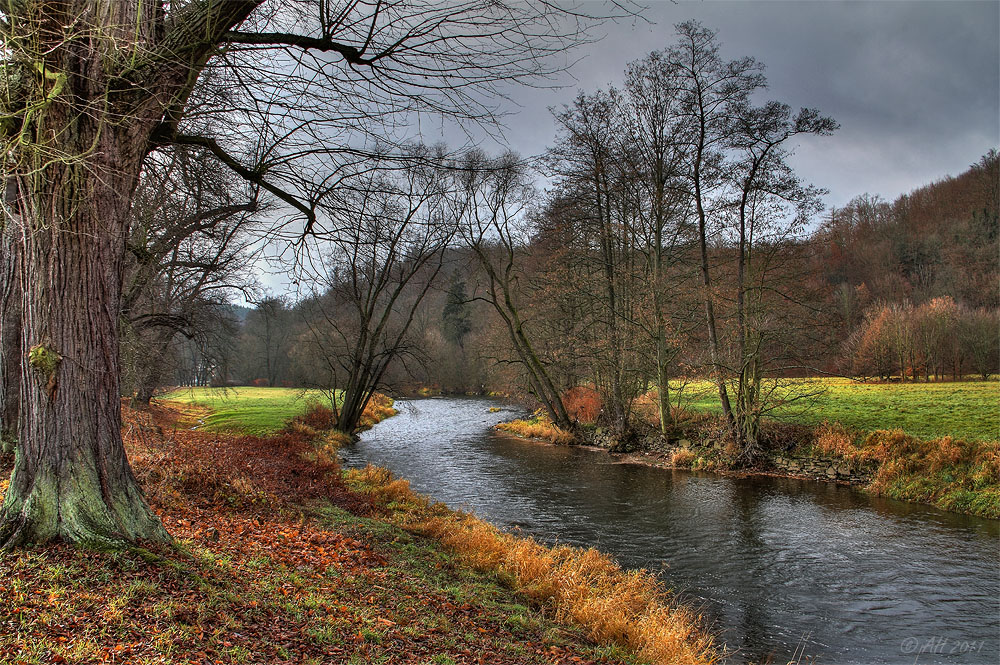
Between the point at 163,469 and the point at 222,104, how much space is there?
5087 mm

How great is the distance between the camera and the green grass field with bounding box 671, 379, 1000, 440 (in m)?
14.8

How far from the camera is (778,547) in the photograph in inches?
378

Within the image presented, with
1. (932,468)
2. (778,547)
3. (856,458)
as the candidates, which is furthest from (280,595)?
(856,458)

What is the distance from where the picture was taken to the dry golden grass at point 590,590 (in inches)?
211

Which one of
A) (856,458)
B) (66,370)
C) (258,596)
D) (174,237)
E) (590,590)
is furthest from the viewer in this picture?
(856,458)

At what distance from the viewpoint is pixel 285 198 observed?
530 centimetres

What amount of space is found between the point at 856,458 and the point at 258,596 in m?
15.4

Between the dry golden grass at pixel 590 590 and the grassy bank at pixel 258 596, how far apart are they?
9.5 inches

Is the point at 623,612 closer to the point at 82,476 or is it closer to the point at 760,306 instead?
the point at 82,476

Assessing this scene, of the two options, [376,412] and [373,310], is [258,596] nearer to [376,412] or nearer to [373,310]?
[373,310]

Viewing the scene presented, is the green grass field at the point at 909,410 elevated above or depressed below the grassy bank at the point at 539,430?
above

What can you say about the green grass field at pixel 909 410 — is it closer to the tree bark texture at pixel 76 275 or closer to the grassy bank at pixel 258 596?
the grassy bank at pixel 258 596

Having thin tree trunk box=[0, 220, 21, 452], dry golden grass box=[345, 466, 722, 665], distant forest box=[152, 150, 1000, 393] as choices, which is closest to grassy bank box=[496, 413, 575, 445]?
distant forest box=[152, 150, 1000, 393]

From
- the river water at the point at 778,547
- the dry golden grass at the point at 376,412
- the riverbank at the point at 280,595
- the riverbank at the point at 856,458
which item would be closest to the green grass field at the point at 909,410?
the riverbank at the point at 856,458
